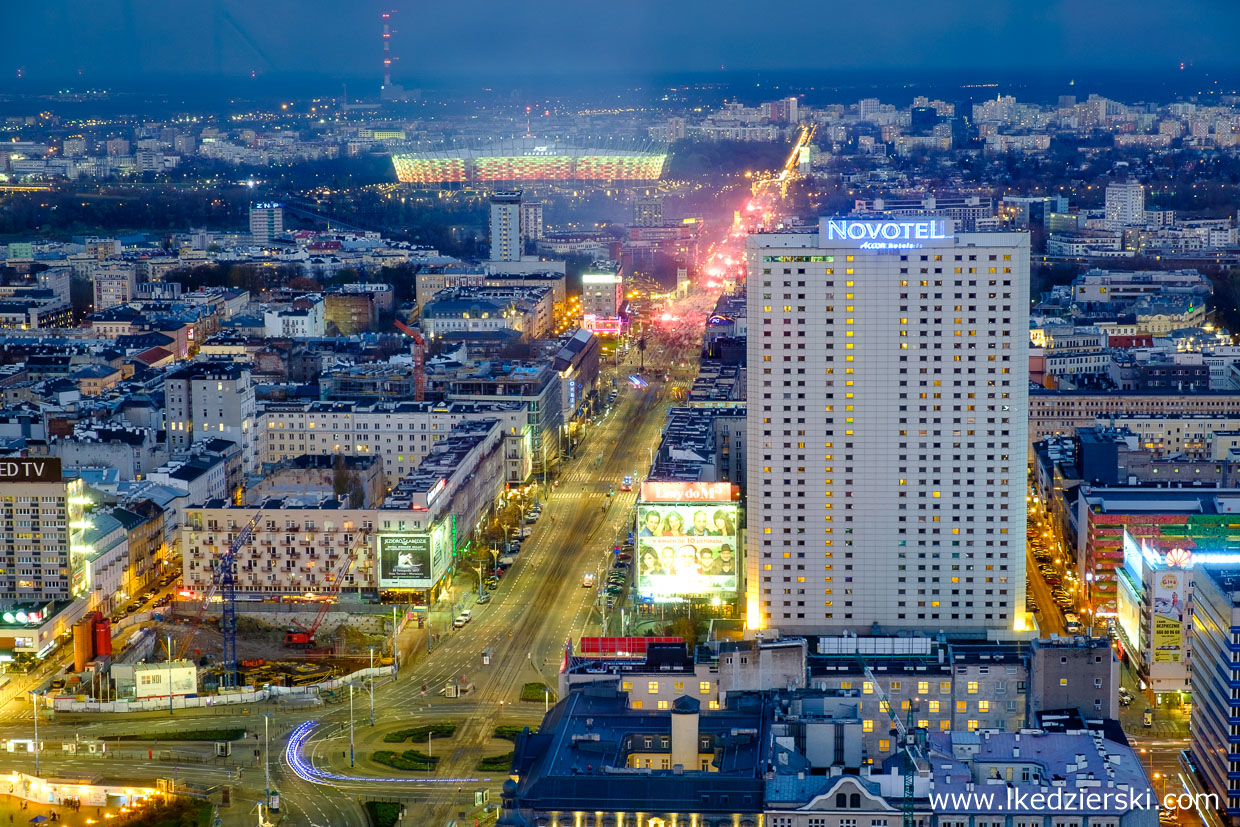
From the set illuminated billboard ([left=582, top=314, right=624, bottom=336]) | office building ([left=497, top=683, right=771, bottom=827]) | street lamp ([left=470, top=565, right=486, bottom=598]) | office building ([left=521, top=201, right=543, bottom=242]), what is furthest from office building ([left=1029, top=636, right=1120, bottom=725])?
office building ([left=521, top=201, right=543, bottom=242])

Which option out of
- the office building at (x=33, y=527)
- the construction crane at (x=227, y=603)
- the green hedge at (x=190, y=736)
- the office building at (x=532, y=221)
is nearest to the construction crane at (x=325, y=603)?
the construction crane at (x=227, y=603)

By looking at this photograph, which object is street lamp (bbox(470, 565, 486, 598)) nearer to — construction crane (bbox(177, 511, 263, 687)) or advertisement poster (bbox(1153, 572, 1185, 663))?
construction crane (bbox(177, 511, 263, 687))

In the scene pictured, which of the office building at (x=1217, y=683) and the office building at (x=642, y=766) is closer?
the office building at (x=642, y=766)

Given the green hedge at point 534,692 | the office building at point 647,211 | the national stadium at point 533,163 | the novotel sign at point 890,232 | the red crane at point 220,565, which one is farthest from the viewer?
the national stadium at point 533,163

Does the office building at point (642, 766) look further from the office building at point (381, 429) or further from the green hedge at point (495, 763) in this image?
the office building at point (381, 429)

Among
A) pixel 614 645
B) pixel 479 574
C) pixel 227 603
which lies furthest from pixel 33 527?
pixel 614 645

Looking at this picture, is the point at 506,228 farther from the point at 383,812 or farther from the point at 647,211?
the point at 383,812
